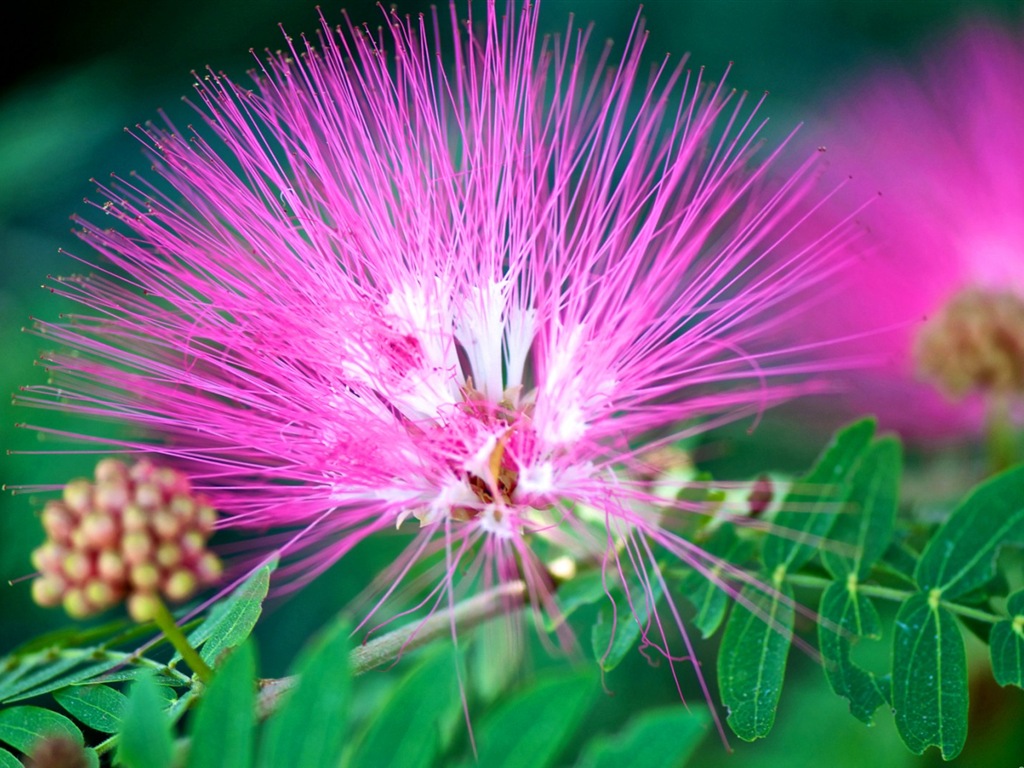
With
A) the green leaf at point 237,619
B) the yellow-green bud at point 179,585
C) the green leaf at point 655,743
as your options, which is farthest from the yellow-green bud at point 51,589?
the green leaf at point 655,743

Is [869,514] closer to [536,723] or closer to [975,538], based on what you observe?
[975,538]

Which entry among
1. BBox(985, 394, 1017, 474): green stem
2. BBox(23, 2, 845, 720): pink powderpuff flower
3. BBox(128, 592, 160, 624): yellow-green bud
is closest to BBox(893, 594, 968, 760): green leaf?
BBox(23, 2, 845, 720): pink powderpuff flower

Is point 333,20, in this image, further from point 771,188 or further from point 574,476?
point 574,476

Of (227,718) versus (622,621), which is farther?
(622,621)

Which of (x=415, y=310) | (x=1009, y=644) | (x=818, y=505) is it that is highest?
(x=415, y=310)

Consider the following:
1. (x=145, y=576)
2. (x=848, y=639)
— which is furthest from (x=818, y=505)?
(x=145, y=576)
